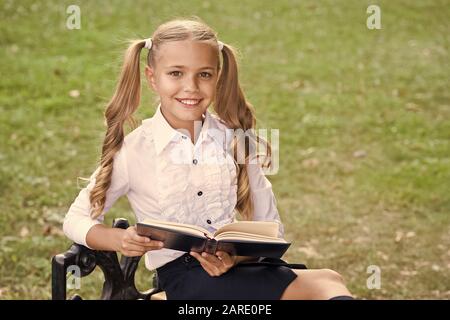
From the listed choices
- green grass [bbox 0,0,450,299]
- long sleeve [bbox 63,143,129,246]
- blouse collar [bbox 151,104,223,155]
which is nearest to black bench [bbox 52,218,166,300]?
long sleeve [bbox 63,143,129,246]

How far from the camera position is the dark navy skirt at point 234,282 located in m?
2.62

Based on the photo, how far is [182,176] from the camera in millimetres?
2789

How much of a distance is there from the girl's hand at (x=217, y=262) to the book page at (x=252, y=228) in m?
0.15

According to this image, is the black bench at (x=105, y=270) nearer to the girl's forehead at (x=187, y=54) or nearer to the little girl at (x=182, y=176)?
the little girl at (x=182, y=176)

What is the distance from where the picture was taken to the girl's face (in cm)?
272

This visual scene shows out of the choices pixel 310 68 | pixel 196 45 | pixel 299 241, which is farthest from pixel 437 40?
pixel 196 45

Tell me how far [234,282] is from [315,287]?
268 mm

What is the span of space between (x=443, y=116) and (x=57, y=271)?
16.4 ft

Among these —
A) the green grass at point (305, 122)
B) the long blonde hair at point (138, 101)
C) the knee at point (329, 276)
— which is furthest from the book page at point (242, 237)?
the green grass at point (305, 122)

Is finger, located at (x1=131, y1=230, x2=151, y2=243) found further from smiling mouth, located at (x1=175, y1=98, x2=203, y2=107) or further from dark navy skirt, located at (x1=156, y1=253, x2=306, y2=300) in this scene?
smiling mouth, located at (x1=175, y1=98, x2=203, y2=107)

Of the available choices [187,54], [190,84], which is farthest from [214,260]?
[187,54]

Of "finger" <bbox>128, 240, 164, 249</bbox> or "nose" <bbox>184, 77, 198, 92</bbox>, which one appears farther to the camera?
"nose" <bbox>184, 77, 198, 92</bbox>

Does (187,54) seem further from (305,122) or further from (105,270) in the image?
(305,122)
